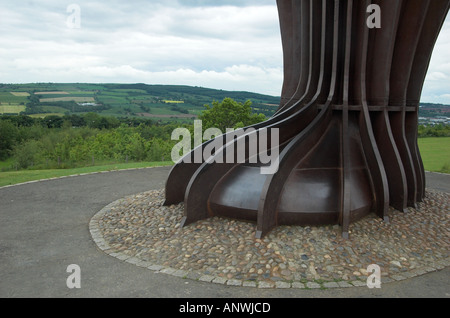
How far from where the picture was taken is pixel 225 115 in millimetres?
29359

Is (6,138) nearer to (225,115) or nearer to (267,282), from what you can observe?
(225,115)

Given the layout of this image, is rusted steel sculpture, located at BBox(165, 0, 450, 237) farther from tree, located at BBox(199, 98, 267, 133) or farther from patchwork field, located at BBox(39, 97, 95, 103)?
patchwork field, located at BBox(39, 97, 95, 103)

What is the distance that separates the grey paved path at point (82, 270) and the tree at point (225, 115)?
1906 cm

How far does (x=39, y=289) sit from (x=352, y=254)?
5599mm

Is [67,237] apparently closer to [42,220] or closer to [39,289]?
[42,220]

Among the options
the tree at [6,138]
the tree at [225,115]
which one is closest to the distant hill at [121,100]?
the tree at [6,138]

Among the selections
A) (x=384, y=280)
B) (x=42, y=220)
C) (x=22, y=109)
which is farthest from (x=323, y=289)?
(x=22, y=109)

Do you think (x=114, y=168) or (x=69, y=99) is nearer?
(x=114, y=168)

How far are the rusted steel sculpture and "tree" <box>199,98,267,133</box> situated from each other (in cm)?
1977

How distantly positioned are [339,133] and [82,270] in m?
6.47

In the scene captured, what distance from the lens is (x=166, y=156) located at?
92.4 feet

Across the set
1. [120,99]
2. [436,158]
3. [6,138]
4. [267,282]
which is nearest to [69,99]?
[120,99]

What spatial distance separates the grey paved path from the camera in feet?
17.9

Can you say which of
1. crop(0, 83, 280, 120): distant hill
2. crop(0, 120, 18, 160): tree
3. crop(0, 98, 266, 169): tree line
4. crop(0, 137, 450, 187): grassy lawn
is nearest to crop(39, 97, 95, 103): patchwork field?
crop(0, 83, 280, 120): distant hill
